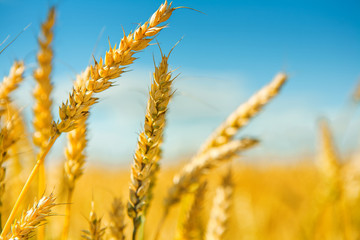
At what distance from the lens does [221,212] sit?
53.4 inches

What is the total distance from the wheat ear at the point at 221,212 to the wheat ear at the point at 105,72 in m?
0.82

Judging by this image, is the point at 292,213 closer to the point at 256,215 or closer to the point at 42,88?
the point at 256,215

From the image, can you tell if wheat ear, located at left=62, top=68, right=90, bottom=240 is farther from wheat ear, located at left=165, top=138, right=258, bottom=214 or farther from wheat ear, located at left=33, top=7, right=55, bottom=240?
wheat ear, located at left=165, top=138, right=258, bottom=214

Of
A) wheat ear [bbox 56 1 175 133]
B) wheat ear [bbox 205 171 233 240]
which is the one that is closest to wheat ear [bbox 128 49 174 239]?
wheat ear [bbox 56 1 175 133]

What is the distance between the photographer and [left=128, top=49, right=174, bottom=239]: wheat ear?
85 centimetres

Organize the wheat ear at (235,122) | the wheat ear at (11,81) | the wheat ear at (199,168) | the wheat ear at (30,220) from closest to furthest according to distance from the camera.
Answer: the wheat ear at (30,220)
the wheat ear at (11,81)
the wheat ear at (199,168)
the wheat ear at (235,122)

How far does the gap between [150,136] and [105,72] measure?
0.23 m

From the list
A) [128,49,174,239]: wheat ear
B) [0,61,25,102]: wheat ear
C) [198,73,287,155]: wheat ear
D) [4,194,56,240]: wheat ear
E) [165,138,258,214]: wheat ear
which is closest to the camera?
[4,194,56,240]: wheat ear

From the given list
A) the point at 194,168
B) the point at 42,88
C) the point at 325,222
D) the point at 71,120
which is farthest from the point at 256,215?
the point at 71,120

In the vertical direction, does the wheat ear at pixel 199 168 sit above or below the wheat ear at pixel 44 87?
below

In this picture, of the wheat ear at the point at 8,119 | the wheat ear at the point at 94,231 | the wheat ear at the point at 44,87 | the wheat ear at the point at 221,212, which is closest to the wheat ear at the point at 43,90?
the wheat ear at the point at 44,87

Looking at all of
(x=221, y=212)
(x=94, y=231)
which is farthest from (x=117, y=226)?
(x=221, y=212)

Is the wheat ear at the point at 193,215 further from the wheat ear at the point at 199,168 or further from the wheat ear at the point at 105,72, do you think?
the wheat ear at the point at 105,72

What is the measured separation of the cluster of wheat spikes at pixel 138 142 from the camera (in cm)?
76
